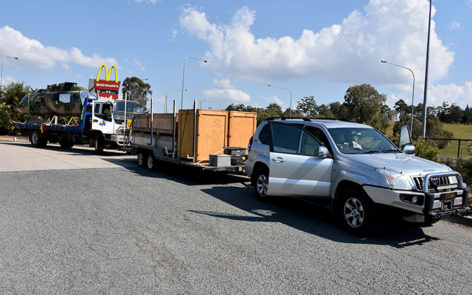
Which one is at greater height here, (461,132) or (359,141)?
(461,132)

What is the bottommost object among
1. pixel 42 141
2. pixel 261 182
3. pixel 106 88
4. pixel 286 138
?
pixel 261 182

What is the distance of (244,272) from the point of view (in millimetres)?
4492

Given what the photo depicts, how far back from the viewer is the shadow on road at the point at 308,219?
19.7 feet

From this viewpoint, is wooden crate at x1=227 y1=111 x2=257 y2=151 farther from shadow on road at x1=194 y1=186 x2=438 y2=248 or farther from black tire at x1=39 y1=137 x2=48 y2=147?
black tire at x1=39 y1=137 x2=48 y2=147

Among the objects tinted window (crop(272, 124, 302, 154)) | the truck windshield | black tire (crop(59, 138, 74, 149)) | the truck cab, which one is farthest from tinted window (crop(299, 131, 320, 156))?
black tire (crop(59, 138, 74, 149))

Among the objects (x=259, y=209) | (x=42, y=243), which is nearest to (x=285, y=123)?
(x=259, y=209)

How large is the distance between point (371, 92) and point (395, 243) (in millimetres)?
64674

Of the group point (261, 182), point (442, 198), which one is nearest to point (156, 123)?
point (261, 182)

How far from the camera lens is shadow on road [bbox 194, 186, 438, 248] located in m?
6.01

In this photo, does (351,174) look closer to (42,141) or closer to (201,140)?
(201,140)

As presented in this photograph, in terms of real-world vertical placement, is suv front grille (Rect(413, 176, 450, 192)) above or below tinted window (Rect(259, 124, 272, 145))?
below

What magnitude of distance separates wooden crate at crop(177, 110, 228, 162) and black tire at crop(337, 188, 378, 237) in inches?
217

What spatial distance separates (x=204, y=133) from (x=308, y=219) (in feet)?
16.1

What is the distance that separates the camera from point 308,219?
23.5 ft
